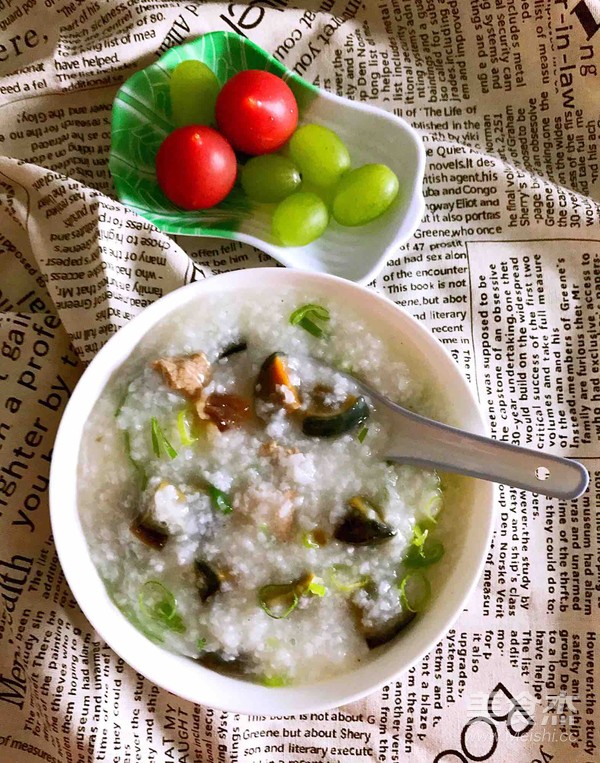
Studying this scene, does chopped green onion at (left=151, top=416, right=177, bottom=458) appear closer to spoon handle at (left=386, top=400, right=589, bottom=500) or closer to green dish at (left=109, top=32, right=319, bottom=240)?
spoon handle at (left=386, top=400, right=589, bottom=500)

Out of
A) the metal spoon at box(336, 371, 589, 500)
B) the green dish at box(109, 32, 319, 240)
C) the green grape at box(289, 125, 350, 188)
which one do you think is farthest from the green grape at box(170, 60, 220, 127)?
the metal spoon at box(336, 371, 589, 500)

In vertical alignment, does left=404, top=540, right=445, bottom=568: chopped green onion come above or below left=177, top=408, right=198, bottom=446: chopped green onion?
below

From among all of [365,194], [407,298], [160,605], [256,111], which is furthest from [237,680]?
[256,111]

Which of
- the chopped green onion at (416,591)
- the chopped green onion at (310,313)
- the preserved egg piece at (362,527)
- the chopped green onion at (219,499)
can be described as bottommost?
the chopped green onion at (416,591)

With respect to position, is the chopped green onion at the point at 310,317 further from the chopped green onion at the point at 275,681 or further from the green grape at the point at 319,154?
the chopped green onion at the point at 275,681

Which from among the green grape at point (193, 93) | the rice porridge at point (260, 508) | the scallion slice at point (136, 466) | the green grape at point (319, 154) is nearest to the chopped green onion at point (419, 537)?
the rice porridge at point (260, 508)

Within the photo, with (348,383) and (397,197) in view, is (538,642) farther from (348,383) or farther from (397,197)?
(397,197)

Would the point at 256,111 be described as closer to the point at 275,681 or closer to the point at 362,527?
the point at 362,527
